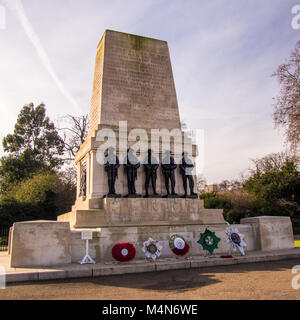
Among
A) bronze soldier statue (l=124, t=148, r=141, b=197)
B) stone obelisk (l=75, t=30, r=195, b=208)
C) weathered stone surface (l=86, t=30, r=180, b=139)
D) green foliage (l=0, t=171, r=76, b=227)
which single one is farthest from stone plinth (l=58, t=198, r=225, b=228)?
green foliage (l=0, t=171, r=76, b=227)

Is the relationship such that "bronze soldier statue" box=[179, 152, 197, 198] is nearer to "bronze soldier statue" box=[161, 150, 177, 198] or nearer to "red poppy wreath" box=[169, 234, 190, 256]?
"bronze soldier statue" box=[161, 150, 177, 198]

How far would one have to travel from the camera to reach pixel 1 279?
21.9 feet

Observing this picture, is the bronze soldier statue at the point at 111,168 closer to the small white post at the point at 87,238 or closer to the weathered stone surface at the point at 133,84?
the weathered stone surface at the point at 133,84

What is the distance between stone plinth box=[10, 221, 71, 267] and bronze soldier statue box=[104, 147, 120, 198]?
363cm

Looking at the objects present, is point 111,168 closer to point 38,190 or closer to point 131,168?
point 131,168

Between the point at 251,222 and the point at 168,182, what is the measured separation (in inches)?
153

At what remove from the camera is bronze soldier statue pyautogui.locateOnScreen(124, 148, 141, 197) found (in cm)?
1272

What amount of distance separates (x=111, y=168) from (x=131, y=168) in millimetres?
892

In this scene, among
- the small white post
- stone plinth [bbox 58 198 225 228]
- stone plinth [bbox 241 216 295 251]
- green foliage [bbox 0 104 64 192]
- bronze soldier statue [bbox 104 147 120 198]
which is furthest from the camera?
green foliage [bbox 0 104 64 192]

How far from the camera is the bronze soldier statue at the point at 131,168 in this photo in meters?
12.7

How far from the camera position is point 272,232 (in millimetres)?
11711

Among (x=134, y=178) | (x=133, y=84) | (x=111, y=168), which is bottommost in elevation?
(x=134, y=178)

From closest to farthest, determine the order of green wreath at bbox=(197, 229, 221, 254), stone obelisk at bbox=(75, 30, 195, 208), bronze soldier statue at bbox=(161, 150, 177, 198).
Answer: green wreath at bbox=(197, 229, 221, 254), bronze soldier statue at bbox=(161, 150, 177, 198), stone obelisk at bbox=(75, 30, 195, 208)

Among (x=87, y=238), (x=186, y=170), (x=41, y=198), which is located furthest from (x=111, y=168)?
(x=41, y=198)
